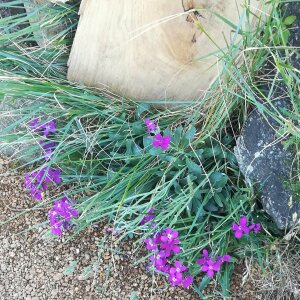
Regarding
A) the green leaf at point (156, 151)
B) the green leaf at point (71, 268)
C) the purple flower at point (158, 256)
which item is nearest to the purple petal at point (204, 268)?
the purple flower at point (158, 256)

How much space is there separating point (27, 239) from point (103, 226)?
11.9 inches

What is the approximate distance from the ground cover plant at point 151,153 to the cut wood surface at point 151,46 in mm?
64

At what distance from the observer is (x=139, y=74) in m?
1.98

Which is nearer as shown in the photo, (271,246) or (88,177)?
(271,246)

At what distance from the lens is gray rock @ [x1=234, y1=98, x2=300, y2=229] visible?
5.72 feet

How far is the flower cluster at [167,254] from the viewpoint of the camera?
1.79 meters

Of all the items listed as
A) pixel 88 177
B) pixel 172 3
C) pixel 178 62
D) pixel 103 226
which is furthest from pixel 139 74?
pixel 103 226

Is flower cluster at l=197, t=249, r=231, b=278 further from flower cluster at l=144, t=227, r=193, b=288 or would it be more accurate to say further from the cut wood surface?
the cut wood surface

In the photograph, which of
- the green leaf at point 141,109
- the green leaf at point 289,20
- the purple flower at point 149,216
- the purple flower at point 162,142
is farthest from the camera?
the green leaf at point 141,109

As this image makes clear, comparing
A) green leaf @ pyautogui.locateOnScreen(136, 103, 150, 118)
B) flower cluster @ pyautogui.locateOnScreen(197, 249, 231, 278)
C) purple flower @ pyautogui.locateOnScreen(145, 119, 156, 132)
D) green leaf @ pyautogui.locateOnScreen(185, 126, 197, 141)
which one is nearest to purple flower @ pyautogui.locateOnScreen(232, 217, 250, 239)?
flower cluster @ pyautogui.locateOnScreen(197, 249, 231, 278)

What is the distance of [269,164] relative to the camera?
177 centimetres

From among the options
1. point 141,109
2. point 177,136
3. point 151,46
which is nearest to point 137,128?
point 141,109

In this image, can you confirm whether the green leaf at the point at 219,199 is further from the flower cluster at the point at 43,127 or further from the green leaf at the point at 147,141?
the flower cluster at the point at 43,127

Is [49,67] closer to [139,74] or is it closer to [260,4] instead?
[139,74]
